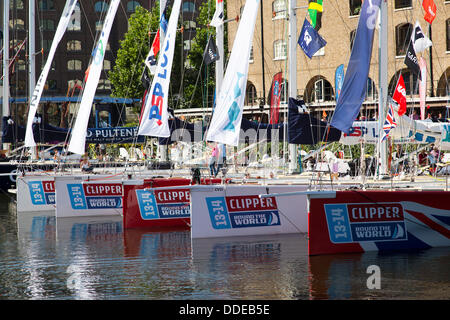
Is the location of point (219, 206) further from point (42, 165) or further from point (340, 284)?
point (42, 165)

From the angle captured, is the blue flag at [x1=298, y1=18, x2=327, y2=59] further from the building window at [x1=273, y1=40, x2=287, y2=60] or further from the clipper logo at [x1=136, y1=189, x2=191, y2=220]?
the building window at [x1=273, y1=40, x2=287, y2=60]

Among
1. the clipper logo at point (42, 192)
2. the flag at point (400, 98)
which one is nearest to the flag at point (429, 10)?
the flag at point (400, 98)

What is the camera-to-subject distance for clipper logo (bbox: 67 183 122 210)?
2991cm

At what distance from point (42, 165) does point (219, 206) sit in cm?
1457

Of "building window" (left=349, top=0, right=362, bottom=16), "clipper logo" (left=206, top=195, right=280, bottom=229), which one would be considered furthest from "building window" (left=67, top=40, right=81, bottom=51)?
"clipper logo" (left=206, top=195, right=280, bottom=229)

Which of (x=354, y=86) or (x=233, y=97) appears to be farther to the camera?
(x=233, y=97)

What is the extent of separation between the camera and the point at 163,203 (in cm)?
2636

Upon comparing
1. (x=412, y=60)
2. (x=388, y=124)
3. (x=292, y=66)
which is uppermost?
(x=292, y=66)

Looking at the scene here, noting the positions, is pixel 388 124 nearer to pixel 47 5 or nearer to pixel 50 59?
pixel 50 59

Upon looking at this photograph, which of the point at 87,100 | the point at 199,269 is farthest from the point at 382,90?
the point at 87,100

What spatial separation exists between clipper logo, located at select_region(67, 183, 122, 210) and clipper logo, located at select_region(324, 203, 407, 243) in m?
12.8

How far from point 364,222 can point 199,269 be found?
4625 mm

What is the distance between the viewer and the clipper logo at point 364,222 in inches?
757
